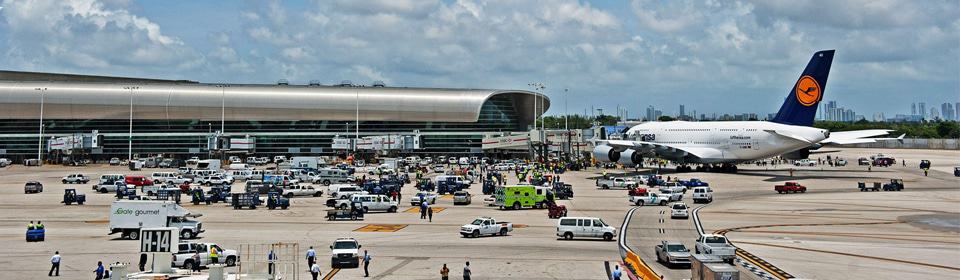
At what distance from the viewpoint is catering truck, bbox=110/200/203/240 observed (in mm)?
42344

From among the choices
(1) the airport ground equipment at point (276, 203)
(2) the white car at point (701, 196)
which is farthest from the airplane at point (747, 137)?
(1) the airport ground equipment at point (276, 203)

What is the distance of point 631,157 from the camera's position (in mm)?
102438

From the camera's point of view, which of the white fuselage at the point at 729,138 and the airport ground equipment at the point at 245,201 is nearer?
the airport ground equipment at the point at 245,201

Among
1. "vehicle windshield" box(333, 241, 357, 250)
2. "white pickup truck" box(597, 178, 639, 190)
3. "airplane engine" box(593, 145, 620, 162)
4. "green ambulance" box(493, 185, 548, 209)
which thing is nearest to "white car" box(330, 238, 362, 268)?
"vehicle windshield" box(333, 241, 357, 250)

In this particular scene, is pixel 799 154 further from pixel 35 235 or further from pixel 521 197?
pixel 35 235

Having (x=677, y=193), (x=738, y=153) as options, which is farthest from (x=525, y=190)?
(x=738, y=153)

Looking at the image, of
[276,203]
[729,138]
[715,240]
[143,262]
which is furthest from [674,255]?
[729,138]

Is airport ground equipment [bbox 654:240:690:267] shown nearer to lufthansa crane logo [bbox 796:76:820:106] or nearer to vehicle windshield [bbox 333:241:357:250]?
vehicle windshield [bbox 333:241:357:250]

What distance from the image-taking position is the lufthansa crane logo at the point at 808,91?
3529 inches

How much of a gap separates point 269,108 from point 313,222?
110697 mm

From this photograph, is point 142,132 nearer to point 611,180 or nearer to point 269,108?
point 269,108

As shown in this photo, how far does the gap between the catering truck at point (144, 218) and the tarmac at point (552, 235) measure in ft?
3.48

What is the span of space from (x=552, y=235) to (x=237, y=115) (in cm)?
12312

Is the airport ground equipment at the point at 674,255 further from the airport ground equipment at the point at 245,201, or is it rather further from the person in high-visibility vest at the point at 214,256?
the airport ground equipment at the point at 245,201
